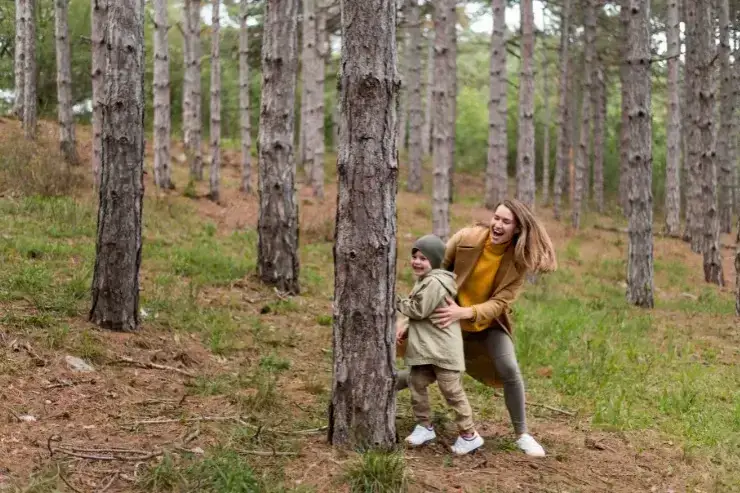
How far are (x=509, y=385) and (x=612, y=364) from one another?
→ 3.26m

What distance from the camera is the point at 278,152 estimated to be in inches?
379

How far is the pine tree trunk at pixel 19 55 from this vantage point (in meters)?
18.7

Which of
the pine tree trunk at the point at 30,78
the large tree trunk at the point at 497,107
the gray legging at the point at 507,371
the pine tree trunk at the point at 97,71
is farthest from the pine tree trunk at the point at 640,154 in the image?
the pine tree trunk at the point at 30,78

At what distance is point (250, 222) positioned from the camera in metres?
14.7

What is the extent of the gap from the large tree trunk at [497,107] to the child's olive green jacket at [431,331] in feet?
48.6

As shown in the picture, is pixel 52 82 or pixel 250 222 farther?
pixel 52 82

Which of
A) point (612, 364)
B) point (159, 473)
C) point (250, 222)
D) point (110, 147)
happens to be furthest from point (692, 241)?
point (159, 473)

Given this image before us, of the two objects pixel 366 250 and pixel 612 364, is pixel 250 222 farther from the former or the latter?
pixel 366 250

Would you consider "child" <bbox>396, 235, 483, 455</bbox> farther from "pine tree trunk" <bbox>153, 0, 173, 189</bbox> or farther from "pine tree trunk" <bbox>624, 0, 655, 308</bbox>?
"pine tree trunk" <bbox>153, 0, 173, 189</bbox>

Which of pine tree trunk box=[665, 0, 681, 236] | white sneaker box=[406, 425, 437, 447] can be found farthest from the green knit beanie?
pine tree trunk box=[665, 0, 681, 236]

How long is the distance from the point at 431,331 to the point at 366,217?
0.88 metres

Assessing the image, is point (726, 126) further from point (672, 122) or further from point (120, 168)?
point (120, 168)

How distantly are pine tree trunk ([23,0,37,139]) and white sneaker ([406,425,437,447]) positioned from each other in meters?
15.0

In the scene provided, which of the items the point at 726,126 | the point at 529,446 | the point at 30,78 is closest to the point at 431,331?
the point at 529,446
